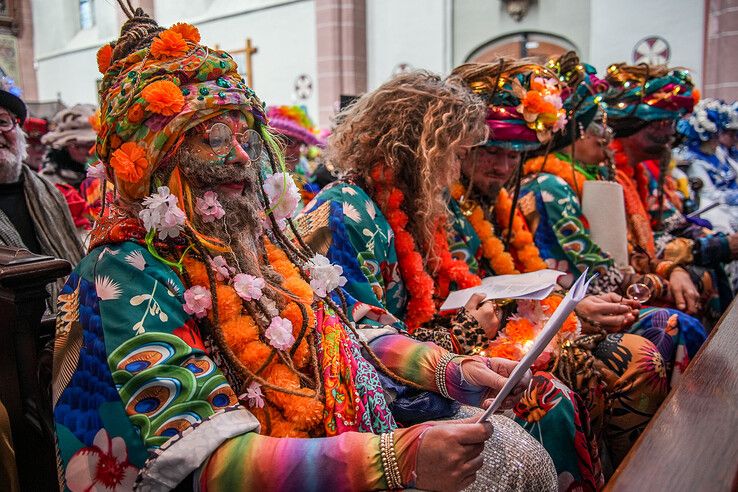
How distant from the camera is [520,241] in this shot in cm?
299

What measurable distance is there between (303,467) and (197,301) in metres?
0.46

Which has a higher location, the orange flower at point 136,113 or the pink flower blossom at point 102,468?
the orange flower at point 136,113

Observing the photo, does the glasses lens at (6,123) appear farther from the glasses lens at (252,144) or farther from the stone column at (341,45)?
the stone column at (341,45)

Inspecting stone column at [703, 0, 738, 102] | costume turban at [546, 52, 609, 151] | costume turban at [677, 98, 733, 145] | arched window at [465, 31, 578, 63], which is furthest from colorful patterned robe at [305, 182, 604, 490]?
arched window at [465, 31, 578, 63]

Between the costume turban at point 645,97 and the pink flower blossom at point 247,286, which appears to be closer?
the pink flower blossom at point 247,286

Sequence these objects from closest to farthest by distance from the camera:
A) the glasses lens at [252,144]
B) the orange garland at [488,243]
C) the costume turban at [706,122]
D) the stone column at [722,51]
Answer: the glasses lens at [252,144] → the orange garland at [488,243] → the costume turban at [706,122] → the stone column at [722,51]

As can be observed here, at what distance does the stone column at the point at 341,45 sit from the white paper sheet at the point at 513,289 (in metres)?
8.32

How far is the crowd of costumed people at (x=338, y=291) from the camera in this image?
49.9 inches

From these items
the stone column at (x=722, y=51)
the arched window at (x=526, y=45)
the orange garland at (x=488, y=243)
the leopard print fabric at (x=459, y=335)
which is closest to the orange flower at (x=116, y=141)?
the leopard print fabric at (x=459, y=335)

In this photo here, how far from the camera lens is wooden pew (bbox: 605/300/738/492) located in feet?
3.66

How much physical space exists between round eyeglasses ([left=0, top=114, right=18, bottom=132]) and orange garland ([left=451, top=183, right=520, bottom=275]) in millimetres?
2123

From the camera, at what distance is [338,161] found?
2.50 metres

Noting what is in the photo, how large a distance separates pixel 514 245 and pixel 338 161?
1030mm

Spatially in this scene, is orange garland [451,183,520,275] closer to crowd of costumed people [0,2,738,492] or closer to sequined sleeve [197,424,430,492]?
crowd of costumed people [0,2,738,492]
